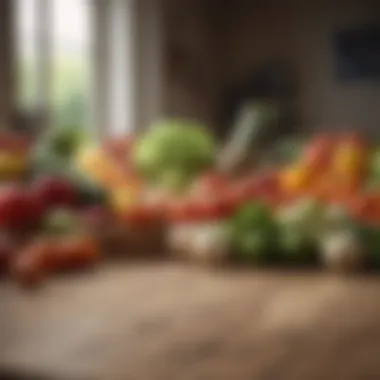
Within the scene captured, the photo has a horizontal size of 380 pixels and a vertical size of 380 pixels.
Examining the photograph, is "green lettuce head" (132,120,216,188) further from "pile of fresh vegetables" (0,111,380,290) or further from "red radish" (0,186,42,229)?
"red radish" (0,186,42,229)

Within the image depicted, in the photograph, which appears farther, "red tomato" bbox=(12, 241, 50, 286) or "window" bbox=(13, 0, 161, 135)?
"window" bbox=(13, 0, 161, 135)

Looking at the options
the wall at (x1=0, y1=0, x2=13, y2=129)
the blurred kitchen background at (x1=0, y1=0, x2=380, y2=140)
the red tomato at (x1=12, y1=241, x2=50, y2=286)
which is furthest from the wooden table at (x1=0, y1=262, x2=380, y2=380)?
the blurred kitchen background at (x1=0, y1=0, x2=380, y2=140)

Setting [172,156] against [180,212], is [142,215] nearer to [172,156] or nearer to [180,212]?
[180,212]

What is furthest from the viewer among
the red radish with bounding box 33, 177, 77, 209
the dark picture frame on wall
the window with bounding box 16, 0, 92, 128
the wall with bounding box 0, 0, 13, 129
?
the dark picture frame on wall

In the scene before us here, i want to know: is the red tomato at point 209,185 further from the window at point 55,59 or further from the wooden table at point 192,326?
the window at point 55,59

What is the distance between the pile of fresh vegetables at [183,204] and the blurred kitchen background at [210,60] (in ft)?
2.46

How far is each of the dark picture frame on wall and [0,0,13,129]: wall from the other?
1436 mm

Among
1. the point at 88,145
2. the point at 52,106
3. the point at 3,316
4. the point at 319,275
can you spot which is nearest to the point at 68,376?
the point at 3,316

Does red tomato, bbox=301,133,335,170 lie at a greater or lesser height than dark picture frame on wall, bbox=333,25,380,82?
A: lesser

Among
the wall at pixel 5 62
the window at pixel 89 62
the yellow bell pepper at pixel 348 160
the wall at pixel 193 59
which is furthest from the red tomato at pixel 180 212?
the wall at pixel 193 59

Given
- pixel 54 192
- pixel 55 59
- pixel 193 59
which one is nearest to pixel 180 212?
pixel 54 192

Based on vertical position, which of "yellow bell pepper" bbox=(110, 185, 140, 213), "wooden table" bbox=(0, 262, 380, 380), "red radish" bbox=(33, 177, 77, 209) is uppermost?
"red radish" bbox=(33, 177, 77, 209)

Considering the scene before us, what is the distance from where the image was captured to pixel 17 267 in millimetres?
1204

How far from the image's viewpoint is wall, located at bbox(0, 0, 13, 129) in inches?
79.7
